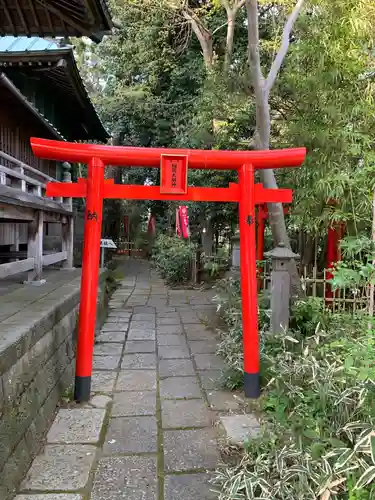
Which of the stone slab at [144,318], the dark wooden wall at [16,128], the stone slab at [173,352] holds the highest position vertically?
the dark wooden wall at [16,128]

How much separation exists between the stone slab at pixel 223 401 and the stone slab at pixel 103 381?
100 centimetres

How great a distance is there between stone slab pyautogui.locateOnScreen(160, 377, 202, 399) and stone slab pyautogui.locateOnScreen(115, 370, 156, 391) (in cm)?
13

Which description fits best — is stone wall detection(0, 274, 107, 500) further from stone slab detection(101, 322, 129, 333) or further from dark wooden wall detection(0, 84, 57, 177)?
dark wooden wall detection(0, 84, 57, 177)

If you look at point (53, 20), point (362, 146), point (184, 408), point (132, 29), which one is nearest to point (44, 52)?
point (53, 20)

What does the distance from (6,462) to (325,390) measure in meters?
2.03

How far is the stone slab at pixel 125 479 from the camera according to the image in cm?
240

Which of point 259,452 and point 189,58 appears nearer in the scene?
point 259,452

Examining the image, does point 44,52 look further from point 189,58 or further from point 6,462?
point 189,58

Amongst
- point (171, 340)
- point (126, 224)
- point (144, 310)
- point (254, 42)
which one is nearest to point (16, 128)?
point (144, 310)

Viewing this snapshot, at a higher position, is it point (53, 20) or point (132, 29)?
point (132, 29)

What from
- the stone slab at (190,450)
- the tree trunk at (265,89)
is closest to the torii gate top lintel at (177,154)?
the tree trunk at (265,89)

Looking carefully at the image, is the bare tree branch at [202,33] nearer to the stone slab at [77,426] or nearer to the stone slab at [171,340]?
the stone slab at [171,340]

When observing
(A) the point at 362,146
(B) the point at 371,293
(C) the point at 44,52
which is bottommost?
(B) the point at 371,293

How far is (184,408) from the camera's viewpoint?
3639 millimetres
